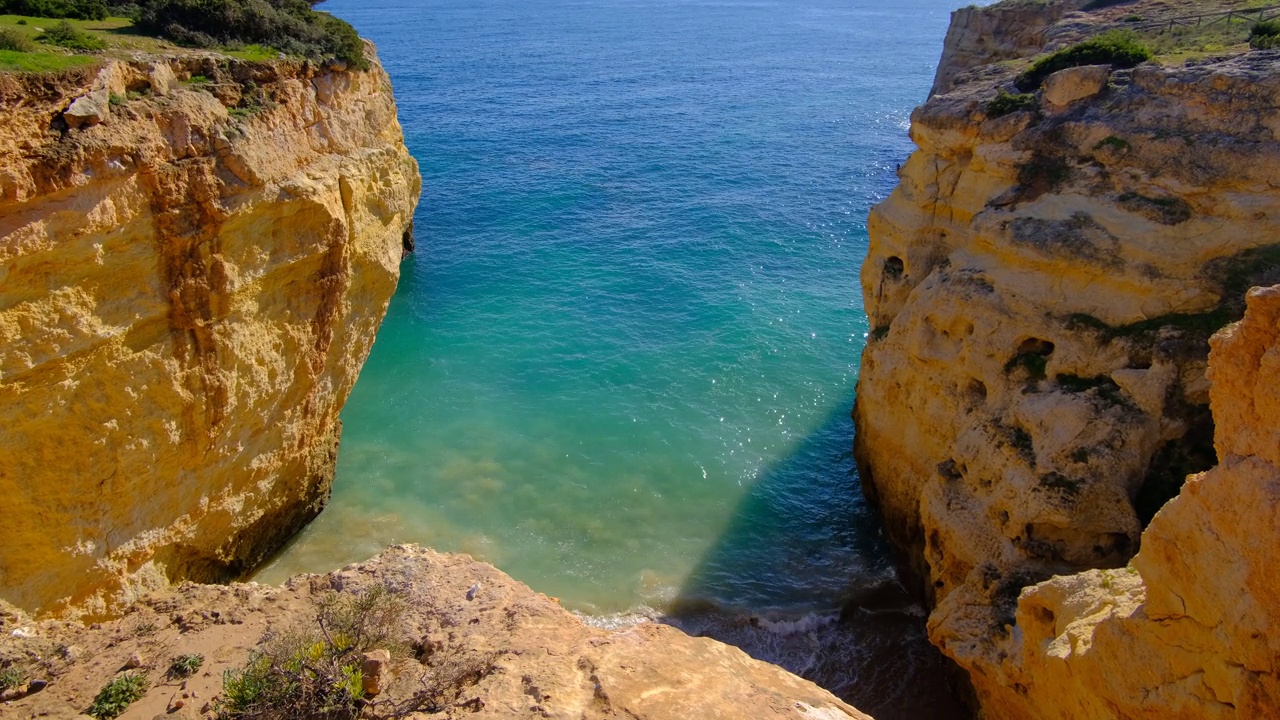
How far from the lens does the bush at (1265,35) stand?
48.8ft

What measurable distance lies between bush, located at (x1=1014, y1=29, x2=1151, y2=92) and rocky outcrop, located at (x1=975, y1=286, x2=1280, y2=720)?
9.82m

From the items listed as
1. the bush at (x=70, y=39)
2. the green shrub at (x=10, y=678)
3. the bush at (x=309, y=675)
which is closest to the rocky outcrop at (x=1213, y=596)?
the bush at (x=309, y=675)

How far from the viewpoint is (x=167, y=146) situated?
12.8 m

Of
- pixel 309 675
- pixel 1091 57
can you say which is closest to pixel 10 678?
pixel 309 675

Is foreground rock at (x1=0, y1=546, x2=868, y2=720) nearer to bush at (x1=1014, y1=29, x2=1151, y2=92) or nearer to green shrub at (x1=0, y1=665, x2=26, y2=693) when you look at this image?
green shrub at (x1=0, y1=665, x2=26, y2=693)

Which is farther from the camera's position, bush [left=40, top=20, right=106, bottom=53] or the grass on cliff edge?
bush [left=40, top=20, right=106, bottom=53]

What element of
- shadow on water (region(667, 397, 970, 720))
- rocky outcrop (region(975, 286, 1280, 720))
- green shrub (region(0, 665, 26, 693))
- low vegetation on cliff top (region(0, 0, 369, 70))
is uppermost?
low vegetation on cliff top (region(0, 0, 369, 70))

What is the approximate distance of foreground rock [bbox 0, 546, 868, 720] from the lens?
9.34 meters

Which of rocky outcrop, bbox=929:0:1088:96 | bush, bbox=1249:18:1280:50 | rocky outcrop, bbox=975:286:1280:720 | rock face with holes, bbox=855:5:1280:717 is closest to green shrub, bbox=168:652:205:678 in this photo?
rock face with holes, bbox=855:5:1280:717

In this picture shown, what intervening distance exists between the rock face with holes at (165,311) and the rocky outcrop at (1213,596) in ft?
48.3

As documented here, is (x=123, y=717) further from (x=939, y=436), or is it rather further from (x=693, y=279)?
(x=693, y=279)

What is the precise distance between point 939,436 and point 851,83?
185 ft

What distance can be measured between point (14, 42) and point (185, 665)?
34.8 feet

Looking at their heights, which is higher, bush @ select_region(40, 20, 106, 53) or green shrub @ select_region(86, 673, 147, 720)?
bush @ select_region(40, 20, 106, 53)
